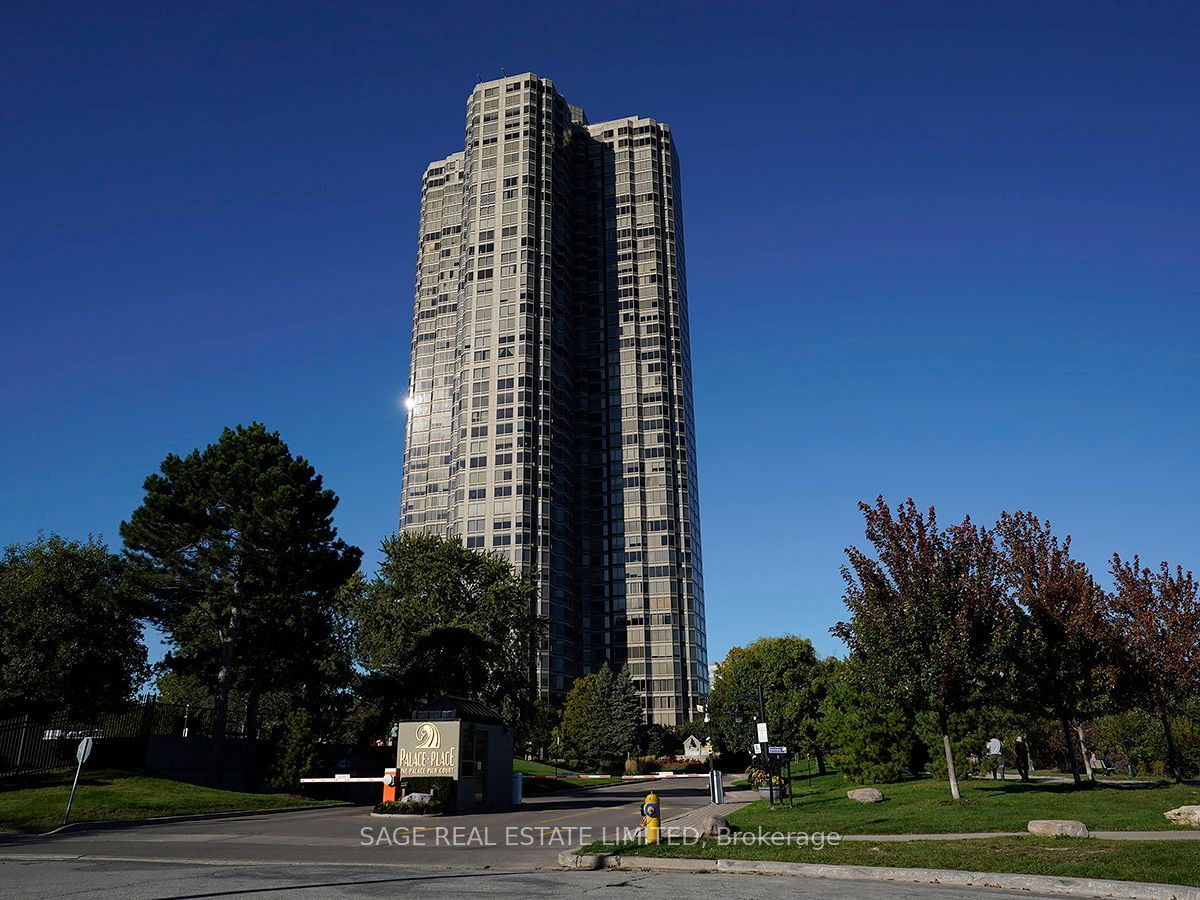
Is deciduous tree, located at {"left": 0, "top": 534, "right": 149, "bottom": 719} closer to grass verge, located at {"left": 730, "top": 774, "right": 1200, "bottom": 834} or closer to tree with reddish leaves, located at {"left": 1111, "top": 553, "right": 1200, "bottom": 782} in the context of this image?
grass verge, located at {"left": 730, "top": 774, "right": 1200, "bottom": 834}

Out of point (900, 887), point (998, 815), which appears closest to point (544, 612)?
point (998, 815)

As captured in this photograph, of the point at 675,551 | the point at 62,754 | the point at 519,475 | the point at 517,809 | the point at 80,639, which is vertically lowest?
the point at 517,809

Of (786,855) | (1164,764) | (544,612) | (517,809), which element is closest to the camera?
(786,855)

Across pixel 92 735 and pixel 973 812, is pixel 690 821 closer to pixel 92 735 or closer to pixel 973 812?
pixel 973 812

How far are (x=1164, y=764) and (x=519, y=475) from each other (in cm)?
9021

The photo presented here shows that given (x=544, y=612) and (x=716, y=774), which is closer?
(x=716, y=774)

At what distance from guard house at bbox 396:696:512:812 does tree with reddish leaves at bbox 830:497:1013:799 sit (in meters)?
15.3

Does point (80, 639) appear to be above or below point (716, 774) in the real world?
above

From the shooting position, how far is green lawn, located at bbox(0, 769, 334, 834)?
2670 cm

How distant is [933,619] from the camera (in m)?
29.5

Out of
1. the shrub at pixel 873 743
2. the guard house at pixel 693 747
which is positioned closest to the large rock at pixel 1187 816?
the shrub at pixel 873 743

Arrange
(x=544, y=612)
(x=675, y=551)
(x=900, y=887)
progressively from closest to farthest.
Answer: (x=900, y=887), (x=544, y=612), (x=675, y=551)

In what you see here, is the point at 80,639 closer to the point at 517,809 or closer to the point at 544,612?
the point at 517,809

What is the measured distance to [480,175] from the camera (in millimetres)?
148375
